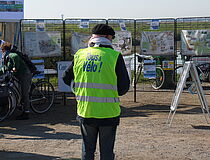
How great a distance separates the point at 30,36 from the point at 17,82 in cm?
206

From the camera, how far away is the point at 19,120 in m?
9.51

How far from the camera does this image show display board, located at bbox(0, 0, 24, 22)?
37.1 feet

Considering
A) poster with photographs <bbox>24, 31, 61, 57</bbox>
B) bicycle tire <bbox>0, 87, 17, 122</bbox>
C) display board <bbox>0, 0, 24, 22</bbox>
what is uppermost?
display board <bbox>0, 0, 24, 22</bbox>

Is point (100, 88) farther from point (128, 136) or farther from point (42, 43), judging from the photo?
point (42, 43)

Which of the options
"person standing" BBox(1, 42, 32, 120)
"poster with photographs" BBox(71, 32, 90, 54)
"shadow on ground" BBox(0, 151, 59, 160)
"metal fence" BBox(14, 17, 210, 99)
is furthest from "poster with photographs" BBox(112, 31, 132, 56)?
"shadow on ground" BBox(0, 151, 59, 160)

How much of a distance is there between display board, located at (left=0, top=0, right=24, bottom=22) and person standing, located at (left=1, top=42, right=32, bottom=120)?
2165 mm

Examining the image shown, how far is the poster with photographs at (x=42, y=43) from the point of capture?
11.1m

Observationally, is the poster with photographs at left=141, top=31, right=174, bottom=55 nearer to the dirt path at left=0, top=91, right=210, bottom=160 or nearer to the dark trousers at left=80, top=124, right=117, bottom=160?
the dirt path at left=0, top=91, right=210, bottom=160

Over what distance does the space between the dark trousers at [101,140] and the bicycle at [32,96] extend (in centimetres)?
468

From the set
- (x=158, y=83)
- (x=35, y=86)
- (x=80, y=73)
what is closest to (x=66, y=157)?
(x=80, y=73)

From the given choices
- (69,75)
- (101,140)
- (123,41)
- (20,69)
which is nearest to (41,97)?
(20,69)

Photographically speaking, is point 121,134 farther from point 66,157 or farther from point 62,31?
point 62,31

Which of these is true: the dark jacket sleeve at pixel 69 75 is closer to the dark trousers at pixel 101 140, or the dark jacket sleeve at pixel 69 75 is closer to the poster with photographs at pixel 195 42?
the dark trousers at pixel 101 140

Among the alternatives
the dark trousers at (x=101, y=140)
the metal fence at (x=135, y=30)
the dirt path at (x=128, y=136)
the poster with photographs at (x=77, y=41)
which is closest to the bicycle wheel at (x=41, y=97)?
the dirt path at (x=128, y=136)
